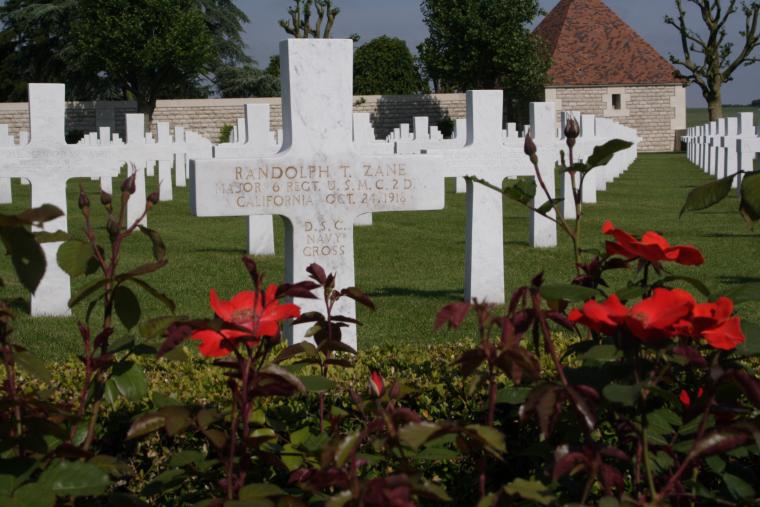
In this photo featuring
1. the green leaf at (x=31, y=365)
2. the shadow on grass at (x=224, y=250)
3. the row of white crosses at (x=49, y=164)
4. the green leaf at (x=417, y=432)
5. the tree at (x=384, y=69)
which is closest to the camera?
the green leaf at (x=417, y=432)

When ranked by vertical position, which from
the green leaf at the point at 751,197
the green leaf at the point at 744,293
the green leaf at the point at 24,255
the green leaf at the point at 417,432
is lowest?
the green leaf at the point at 417,432

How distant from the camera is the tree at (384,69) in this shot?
56219 millimetres

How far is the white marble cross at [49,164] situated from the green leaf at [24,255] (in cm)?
517

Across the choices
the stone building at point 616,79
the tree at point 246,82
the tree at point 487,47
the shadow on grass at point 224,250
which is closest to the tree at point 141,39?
the tree at point 246,82

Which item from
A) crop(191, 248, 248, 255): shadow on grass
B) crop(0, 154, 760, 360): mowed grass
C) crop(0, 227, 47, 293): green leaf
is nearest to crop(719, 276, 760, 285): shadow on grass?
crop(0, 154, 760, 360): mowed grass

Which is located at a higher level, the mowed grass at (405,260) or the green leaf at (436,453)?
the green leaf at (436,453)

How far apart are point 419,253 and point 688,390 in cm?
746

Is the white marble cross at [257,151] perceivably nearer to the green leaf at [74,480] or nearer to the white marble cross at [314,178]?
the white marble cross at [314,178]

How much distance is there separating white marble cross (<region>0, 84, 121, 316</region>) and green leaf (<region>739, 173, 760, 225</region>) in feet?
16.9

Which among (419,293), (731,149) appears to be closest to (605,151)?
(419,293)

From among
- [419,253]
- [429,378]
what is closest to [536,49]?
[419,253]

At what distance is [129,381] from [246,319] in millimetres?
257

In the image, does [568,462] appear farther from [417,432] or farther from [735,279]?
[735,279]

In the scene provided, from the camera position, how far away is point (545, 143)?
Answer: 29.3 ft
